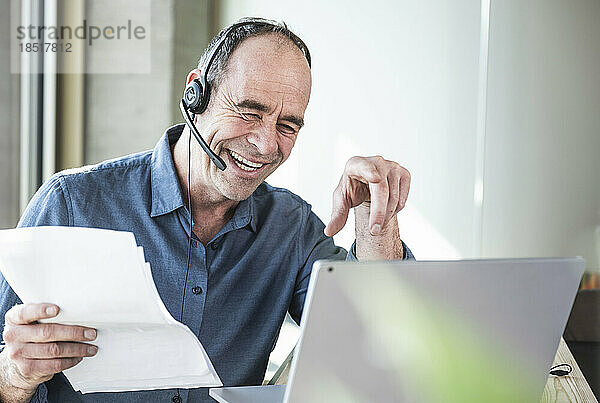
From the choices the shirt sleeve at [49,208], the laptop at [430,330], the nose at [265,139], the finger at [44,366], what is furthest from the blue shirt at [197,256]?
the laptop at [430,330]

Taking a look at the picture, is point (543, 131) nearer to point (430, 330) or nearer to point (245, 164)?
point (245, 164)

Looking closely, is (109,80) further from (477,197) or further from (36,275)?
(36,275)

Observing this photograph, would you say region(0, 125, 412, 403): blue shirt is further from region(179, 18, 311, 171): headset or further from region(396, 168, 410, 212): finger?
region(396, 168, 410, 212): finger

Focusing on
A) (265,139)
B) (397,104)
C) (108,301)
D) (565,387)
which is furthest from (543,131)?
(108,301)

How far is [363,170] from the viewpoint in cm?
114

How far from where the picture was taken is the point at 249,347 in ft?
4.30

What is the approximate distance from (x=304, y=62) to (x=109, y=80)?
3.04 ft

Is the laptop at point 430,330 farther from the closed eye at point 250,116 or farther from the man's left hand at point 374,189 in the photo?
the closed eye at point 250,116

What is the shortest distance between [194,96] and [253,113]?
0.10 metres

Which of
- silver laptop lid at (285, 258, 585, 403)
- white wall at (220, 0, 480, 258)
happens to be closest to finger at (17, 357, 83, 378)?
silver laptop lid at (285, 258, 585, 403)

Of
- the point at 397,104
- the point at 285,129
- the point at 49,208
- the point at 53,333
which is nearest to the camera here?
the point at 53,333

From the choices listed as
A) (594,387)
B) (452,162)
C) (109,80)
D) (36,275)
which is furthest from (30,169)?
(594,387)

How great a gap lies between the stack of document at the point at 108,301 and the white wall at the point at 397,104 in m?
1.14

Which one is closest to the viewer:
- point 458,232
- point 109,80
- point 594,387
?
point 594,387
